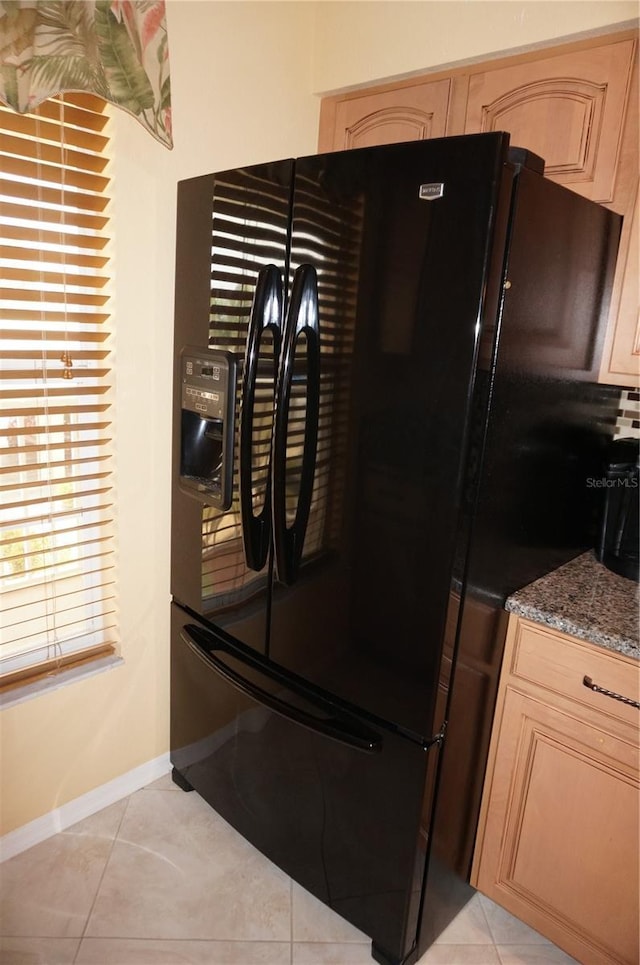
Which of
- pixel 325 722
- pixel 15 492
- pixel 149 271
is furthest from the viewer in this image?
pixel 149 271

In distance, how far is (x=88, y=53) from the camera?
4.44ft

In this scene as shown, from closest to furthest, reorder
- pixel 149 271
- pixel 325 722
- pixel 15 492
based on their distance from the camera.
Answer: pixel 325 722 < pixel 15 492 < pixel 149 271

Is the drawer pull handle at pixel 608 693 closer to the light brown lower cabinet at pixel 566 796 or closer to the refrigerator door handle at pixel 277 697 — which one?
the light brown lower cabinet at pixel 566 796

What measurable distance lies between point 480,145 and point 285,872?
178 cm

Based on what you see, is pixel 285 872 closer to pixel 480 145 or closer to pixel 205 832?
pixel 205 832

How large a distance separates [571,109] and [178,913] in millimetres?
2182

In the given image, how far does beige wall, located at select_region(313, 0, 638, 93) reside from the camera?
1.42 meters

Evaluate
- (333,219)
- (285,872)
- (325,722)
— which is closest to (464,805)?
(325,722)

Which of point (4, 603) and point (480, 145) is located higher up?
point (480, 145)

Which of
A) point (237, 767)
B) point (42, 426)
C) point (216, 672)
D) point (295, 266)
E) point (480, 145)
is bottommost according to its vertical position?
point (237, 767)

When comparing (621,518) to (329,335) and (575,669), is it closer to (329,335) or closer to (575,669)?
(575,669)

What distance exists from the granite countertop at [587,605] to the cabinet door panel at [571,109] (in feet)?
2.93

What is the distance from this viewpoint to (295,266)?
136 cm

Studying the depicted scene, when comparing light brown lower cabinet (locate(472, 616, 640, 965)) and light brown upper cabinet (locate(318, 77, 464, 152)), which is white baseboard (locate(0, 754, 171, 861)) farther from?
light brown upper cabinet (locate(318, 77, 464, 152))
